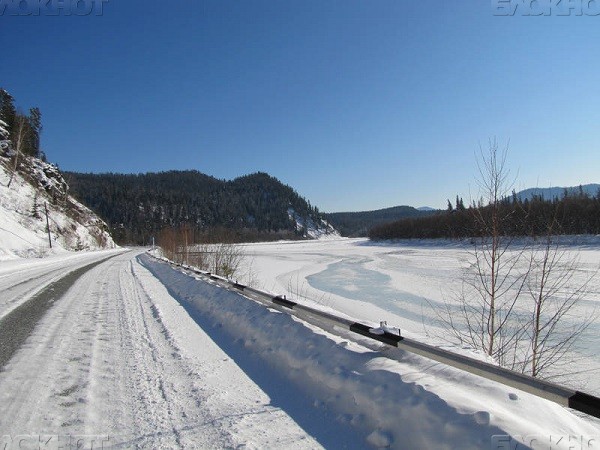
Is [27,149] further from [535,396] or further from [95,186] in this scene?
[95,186]

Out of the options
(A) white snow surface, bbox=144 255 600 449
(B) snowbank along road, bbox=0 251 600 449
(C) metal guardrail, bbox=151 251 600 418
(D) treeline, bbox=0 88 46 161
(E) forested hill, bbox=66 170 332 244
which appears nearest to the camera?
(C) metal guardrail, bbox=151 251 600 418

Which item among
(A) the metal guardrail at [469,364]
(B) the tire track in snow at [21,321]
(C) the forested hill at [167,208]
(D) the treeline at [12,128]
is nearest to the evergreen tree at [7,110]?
(D) the treeline at [12,128]

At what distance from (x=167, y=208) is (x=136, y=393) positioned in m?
159

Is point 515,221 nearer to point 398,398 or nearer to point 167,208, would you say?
point 398,398

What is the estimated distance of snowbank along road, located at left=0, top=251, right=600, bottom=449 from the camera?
2.71 metres

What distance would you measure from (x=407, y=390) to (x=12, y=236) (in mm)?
42927

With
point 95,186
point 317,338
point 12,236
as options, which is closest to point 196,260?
point 317,338

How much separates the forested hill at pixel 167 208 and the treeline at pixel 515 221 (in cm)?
5451

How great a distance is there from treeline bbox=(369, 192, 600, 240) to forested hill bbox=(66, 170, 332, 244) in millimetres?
54514

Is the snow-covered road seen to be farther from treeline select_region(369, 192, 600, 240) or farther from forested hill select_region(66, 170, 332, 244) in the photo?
forested hill select_region(66, 170, 332, 244)

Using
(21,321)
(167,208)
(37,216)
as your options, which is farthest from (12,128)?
(167,208)

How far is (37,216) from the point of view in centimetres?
4684

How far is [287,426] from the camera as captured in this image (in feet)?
10.4

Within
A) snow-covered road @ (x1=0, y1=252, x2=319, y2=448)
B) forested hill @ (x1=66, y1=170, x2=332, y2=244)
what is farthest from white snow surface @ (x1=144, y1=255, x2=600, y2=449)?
forested hill @ (x1=66, y1=170, x2=332, y2=244)
